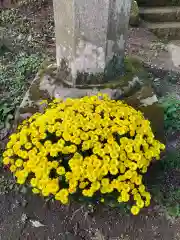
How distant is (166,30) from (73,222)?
4.05 meters

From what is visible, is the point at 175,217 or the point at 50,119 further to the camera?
the point at 175,217

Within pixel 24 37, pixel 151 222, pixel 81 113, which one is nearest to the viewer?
pixel 81 113

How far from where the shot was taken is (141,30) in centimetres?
567

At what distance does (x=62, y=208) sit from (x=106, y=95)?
0.95m

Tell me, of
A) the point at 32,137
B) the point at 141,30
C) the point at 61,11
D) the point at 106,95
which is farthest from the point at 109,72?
the point at 141,30

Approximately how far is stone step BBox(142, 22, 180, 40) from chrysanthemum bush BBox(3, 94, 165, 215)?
3537mm

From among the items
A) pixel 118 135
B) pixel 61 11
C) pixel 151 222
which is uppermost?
pixel 61 11

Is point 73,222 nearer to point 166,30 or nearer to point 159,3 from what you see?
point 166,30

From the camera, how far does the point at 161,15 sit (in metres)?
5.91

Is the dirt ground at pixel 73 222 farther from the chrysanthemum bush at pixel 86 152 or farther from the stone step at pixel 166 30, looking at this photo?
the stone step at pixel 166 30

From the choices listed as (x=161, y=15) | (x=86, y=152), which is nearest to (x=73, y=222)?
(x=86, y=152)

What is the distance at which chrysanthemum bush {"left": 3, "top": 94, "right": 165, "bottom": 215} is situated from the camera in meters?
2.24

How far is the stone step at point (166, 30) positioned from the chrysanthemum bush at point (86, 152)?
3537 millimetres

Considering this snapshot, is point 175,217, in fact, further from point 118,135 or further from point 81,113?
point 81,113
